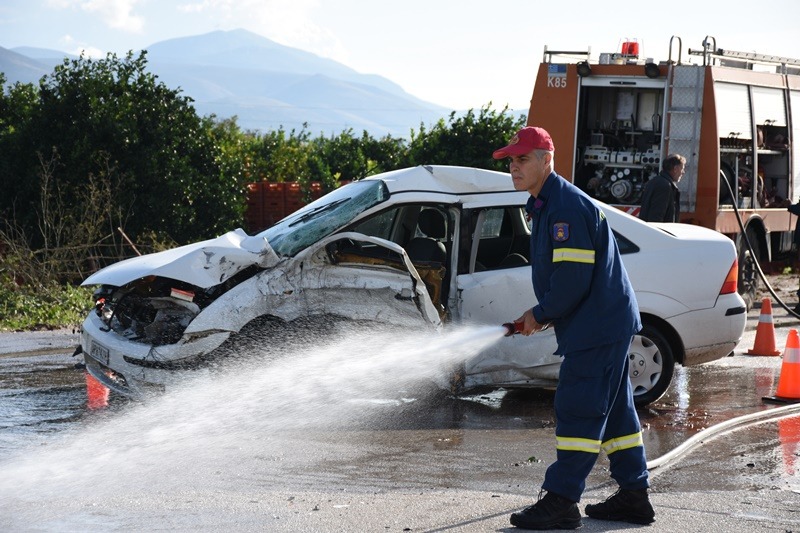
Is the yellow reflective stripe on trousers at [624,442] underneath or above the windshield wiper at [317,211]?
underneath

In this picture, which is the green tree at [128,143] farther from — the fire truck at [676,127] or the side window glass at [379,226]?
the side window glass at [379,226]

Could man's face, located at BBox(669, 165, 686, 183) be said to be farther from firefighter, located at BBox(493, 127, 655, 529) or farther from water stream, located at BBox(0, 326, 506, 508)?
firefighter, located at BBox(493, 127, 655, 529)

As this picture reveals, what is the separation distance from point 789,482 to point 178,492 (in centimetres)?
319

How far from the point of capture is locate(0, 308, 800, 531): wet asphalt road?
4.96 metres

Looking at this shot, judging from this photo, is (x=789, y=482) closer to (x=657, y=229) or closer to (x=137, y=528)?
(x=657, y=229)

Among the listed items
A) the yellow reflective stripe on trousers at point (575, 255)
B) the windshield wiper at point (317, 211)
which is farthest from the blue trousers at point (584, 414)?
the windshield wiper at point (317, 211)

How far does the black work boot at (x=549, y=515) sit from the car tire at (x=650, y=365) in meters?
2.84

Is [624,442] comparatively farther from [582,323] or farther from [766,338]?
[766,338]

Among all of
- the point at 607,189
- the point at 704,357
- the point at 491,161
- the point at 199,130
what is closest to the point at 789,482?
the point at 704,357

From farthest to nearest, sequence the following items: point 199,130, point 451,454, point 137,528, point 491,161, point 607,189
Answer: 1. point 491,161
2. point 199,130
3. point 607,189
4. point 451,454
5. point 137,528

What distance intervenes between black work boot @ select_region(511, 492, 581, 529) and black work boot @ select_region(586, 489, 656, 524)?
8.4 inches

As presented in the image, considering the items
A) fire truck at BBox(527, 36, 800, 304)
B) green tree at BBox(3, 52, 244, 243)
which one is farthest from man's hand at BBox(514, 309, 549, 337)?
green tree at BBox(3, 52, 244, 243)

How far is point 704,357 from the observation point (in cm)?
778

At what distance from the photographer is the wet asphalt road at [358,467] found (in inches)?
195
